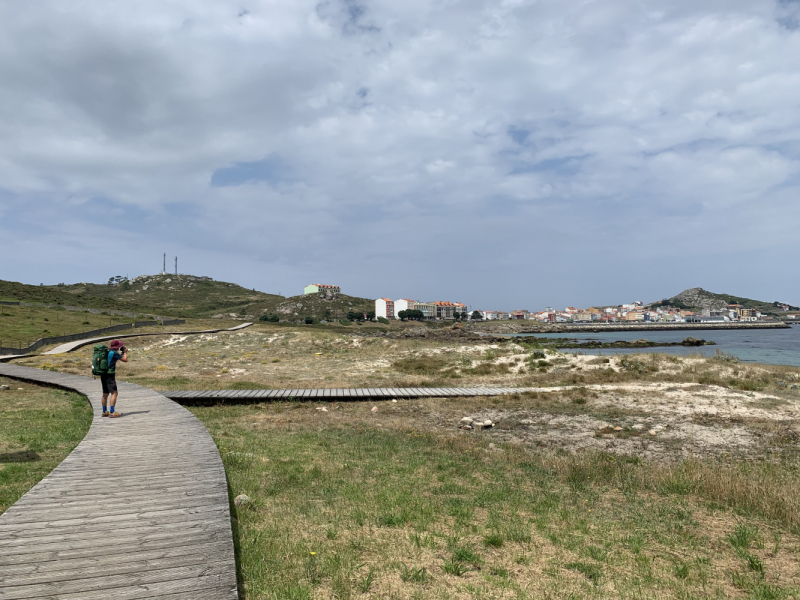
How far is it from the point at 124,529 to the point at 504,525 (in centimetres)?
552

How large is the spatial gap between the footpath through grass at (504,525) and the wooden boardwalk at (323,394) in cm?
866

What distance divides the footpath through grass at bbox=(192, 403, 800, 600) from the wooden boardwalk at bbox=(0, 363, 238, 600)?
22.6 inches

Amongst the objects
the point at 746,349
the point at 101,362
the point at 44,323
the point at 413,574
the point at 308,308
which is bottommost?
the point at 746,349

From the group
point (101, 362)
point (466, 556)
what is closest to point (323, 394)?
point (101, 362)

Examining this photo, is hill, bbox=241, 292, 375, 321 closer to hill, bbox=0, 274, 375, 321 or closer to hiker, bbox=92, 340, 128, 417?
hill, bbox=0, 274, 375, 321

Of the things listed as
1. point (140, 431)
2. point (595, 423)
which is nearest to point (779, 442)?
point (595, 423)

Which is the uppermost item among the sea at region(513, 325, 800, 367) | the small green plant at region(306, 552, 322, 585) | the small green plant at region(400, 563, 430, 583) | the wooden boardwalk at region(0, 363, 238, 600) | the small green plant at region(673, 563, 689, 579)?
the wooden boardwalk at region(0, 363, 238, 600)

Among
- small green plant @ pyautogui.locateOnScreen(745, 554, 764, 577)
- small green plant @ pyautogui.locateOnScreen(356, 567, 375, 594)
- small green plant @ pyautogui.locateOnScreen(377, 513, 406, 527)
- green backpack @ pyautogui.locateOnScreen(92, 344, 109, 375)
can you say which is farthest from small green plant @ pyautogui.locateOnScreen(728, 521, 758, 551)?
green backpack @ pyautogui.locateOnScreen(92, 344, 109, 375)

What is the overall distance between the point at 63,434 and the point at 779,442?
70.2ft

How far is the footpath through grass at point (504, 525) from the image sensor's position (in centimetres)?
548

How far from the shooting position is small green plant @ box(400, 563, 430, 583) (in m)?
5.46

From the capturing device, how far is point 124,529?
5.91m

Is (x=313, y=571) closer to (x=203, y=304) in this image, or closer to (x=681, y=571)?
(x=681, y=571)

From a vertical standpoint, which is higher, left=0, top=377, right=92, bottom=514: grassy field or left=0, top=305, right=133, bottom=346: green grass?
left=0, top=305, right=133, bottom=346: green grass
